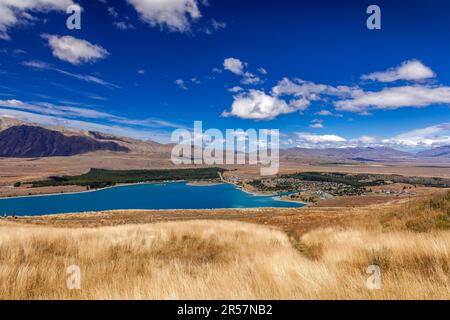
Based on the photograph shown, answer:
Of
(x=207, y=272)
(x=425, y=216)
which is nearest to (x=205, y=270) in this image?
(x=207, y=272)

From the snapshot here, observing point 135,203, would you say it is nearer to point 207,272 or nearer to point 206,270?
point 206,270

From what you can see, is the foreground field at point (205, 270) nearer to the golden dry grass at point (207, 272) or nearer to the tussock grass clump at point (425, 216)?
the golden dry grass at point (207, 272)

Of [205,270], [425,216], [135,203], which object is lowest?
[135,203]

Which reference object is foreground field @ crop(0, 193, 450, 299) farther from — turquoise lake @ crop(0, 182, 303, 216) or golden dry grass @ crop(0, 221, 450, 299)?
turquoise lake @ crop(0, 182, 303, 216)

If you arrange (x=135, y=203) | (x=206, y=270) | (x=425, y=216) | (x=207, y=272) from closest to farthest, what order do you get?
(x=207, y=272)
(x=206, y=270)
(x=425, y=216)
(x=135, y=203)

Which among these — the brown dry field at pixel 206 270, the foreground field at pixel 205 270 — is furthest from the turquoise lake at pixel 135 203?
the foreground field at pixel 205 270

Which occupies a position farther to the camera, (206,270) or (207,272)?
(206,270)

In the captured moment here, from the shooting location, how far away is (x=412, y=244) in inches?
268
